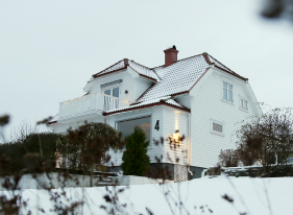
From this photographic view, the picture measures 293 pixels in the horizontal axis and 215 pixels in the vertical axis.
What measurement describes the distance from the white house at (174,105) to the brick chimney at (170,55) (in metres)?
0.06

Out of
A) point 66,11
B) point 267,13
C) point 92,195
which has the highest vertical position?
point 66,11

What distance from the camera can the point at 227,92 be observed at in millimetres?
22016

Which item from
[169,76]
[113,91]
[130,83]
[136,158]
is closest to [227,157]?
[136,158]

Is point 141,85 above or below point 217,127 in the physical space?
above

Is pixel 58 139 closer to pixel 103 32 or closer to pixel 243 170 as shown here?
pixel 243 170

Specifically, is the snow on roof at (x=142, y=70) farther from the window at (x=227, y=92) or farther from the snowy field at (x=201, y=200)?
the snowy field at (x=201, y=200)

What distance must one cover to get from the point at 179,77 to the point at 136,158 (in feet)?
23.4

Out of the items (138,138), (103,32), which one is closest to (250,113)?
(138,138)

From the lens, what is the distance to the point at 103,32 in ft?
5.84

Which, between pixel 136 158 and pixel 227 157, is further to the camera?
pixel 227 157

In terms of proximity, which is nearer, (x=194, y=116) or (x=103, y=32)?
(x=103, y=32)

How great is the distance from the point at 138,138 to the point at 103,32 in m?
14.2

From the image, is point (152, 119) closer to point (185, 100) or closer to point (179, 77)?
point (185, 100)

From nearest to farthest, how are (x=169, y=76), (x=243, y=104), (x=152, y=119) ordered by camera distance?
(x=152, y=119) → (x=169, y=76) → (x=243, y=104)
